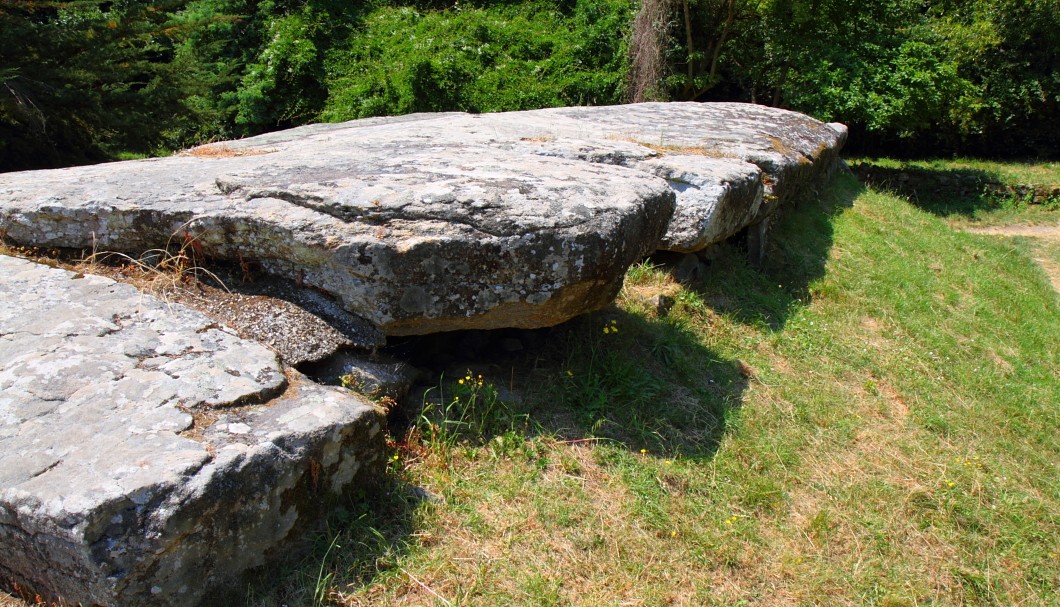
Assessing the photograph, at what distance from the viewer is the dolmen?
7.01ft

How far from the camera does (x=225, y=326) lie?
2.99 m

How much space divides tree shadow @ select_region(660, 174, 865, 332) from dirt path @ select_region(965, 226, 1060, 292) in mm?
4351

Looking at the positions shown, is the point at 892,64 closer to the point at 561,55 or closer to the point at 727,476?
the point at 561,55

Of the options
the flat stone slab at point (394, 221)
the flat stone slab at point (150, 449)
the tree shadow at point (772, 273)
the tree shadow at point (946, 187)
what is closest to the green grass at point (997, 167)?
the tree shadow at point (946, 187)

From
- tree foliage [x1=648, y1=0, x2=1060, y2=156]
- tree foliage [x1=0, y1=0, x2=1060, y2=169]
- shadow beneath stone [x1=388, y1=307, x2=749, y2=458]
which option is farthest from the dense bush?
shadow beneath stone [x1=388, y1=307, x2=749, y2=458]

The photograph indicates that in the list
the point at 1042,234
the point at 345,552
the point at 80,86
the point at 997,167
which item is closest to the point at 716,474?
the point at 345,552

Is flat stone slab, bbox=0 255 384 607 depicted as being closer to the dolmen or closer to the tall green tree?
the dolmen

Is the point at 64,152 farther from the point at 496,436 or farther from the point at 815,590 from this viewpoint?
the point at 815,590

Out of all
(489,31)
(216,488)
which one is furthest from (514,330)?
(489,31)

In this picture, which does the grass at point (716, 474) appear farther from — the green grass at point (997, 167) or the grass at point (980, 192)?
the green grass at point (997, 167)

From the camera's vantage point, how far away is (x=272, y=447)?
2371 mm

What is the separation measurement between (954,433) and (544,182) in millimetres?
2746

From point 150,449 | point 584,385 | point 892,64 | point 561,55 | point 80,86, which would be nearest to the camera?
point 150,449

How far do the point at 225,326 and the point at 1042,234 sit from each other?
39.7ft
